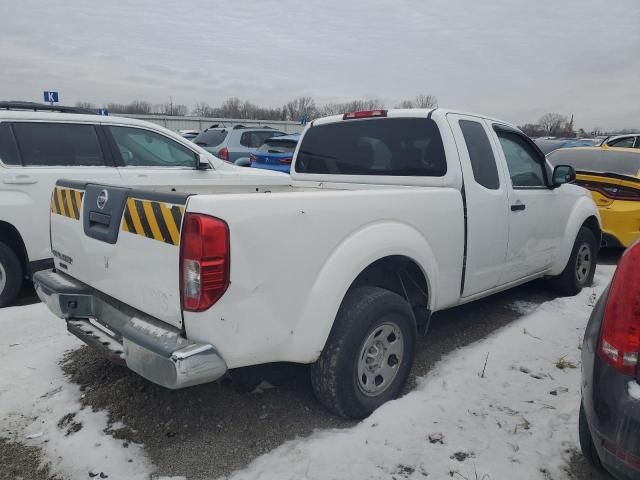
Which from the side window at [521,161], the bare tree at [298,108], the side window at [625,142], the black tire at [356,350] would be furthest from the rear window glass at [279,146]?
the bare tree at [298,108]

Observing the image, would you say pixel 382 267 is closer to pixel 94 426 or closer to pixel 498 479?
pixel 498 479

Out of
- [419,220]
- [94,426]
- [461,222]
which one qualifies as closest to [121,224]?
[94,426]

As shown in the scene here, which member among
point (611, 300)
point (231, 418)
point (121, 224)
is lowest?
point (231, 418)

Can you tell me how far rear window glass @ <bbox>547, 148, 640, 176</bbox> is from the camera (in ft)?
22.9

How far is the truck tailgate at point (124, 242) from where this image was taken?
7.29 feet

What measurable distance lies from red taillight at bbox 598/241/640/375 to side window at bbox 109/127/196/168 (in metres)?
4.94

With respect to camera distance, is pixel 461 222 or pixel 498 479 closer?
pixel 498 479

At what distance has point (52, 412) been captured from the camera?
9.37 ft

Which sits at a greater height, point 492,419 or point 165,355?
point 165,355

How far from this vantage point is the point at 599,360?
75.6 inches

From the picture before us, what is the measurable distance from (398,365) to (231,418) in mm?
1050

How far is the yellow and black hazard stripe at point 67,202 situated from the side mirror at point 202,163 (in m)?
2.82

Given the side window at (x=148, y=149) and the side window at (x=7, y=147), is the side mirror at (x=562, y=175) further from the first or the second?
the side window at (x=7, y=147)

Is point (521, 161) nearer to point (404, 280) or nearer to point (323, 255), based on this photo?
point (404, 280)
